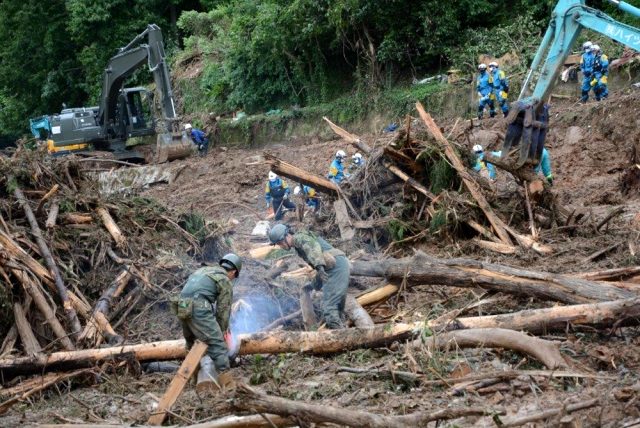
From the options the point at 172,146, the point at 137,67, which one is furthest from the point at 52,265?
the point at 137,67

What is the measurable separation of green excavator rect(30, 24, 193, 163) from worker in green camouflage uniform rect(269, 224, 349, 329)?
1282cm

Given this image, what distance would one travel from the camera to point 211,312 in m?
7.18

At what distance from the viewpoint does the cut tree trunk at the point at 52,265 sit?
8656 millimetres

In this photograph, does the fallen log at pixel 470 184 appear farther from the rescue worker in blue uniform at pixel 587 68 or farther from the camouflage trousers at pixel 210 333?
the rescue worker in blue uniform at pixel 587 68

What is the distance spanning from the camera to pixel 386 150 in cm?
1168

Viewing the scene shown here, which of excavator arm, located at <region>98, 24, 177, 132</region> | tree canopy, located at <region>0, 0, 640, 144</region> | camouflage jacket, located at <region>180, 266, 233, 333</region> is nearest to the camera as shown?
camouflage jacket, located at <region>180, 266, 233, 333</region>

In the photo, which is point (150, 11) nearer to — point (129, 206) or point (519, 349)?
point (129, 206)

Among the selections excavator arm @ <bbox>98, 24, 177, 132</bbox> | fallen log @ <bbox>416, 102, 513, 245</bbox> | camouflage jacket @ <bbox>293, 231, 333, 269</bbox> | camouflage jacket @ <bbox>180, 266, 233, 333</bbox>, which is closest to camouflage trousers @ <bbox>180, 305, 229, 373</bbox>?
camouflage jacket @ <bbox>180, 266, 233, 333</bbox>

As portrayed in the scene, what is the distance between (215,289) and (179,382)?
101cm

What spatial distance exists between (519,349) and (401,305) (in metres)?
2.46

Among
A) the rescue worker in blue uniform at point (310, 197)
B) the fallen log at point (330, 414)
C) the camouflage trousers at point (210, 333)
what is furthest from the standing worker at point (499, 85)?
the fallen log at point (330, 414)

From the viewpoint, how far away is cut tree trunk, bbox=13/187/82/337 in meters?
8.66

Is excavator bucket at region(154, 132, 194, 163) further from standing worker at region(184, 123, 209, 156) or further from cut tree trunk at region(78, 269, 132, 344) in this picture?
cut tree trunk at region(78, 269, 132, 344)

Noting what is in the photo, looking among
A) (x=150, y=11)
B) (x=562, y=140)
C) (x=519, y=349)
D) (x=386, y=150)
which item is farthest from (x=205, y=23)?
(x=519, y=349)
